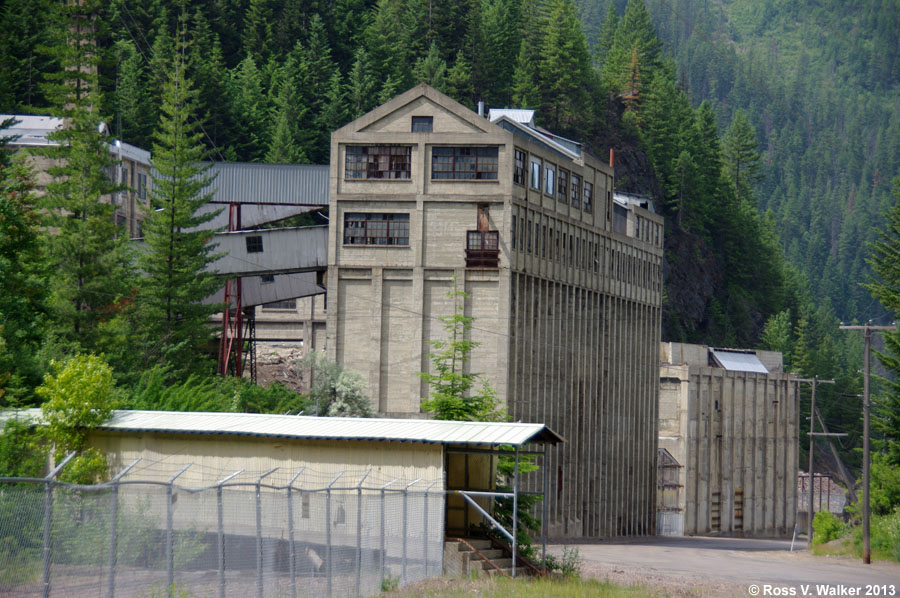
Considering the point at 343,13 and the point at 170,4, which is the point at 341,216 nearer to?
the point at 170,4

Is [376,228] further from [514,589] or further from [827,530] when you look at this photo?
[514,589]

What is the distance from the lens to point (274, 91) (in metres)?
134

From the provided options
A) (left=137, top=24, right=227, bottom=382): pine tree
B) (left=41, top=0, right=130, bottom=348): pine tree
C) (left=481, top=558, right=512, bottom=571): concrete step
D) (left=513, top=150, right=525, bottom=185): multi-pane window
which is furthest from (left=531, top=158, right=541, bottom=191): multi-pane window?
(left=481, top=558, right=512, bottom=571): concrete step

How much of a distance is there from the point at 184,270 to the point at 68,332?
908 cm

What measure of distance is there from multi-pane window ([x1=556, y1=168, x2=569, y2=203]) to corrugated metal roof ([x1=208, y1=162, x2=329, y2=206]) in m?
13.7

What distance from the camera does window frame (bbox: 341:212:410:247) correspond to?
66.6 meters

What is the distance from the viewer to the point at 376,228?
219 ft

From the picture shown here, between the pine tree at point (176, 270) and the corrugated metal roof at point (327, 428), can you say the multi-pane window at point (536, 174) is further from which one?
the corrugated metal roof at point (327, 428)

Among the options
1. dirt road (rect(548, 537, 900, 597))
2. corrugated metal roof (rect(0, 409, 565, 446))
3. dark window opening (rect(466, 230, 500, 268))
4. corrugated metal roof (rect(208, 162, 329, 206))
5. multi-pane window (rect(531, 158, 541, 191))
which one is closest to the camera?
corrugated metal roof (rect(0, 409, 565, 446))

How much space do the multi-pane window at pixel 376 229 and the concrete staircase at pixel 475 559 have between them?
108 ft

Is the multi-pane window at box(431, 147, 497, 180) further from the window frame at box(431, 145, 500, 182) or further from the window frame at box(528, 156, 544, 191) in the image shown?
the window frame at box(528, 156, 544, 191)

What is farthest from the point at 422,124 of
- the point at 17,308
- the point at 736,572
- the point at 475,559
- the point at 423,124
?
the point at 475,559

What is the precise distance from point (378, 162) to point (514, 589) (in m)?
41.0

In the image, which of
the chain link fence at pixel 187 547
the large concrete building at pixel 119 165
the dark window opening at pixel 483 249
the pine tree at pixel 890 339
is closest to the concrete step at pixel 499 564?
the chain link fence at pixel 187 547
